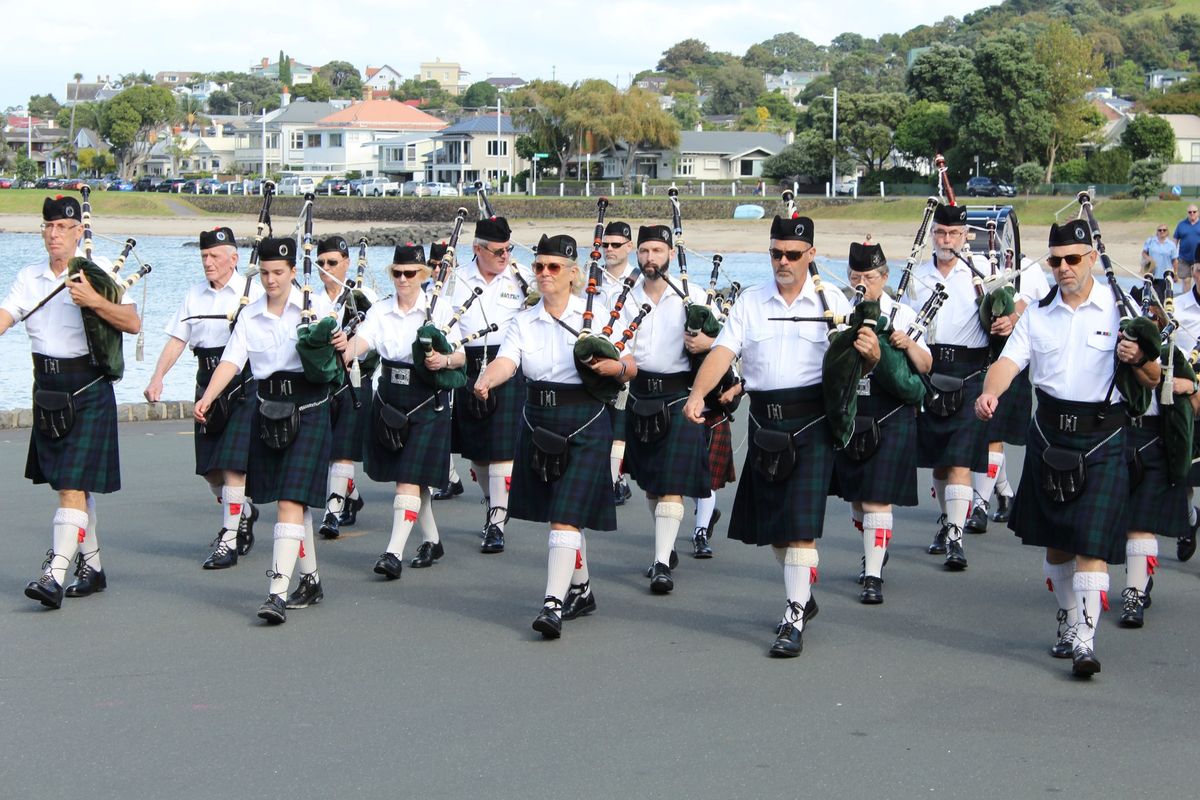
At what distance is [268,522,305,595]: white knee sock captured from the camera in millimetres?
7117

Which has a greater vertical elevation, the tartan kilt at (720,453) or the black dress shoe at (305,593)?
the tartan kilt at (720,453)

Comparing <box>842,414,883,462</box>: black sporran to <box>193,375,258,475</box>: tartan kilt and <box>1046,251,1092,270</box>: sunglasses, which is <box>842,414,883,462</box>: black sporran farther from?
<box>193,375,258,475</box>: tartan kilt

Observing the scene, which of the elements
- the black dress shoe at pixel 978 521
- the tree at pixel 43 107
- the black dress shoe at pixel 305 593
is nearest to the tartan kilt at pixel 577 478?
the black dress shoe at pixel 305 593

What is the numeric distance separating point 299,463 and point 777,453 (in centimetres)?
222

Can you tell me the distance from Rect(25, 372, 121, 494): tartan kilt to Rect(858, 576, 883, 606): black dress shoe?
3.74 m

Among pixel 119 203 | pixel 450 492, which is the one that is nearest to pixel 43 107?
pixel 119 203

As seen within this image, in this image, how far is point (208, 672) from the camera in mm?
6293

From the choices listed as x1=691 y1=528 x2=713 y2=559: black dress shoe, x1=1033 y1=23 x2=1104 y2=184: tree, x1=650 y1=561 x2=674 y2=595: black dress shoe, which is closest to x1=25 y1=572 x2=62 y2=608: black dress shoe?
x1=650 y1=561 x2=674 y2=595: black dress shoe

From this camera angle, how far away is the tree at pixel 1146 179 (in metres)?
50.6

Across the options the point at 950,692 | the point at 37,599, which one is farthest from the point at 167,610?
the point at 950,692

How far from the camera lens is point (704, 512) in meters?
9.02

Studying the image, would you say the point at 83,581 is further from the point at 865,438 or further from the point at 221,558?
the point at 865,438

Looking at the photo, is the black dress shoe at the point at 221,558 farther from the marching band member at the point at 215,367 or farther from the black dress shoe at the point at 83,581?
the black dress shoe at the point at 83,581

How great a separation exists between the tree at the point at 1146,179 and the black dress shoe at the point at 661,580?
4610 cm
